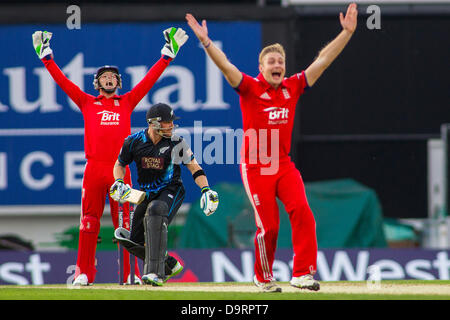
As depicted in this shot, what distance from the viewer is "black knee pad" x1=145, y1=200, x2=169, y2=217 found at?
1005cm

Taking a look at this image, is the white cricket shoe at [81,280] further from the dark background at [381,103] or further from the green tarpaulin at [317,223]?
the dark background at [381,103]

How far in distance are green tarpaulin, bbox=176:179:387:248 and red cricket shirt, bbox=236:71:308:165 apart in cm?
644

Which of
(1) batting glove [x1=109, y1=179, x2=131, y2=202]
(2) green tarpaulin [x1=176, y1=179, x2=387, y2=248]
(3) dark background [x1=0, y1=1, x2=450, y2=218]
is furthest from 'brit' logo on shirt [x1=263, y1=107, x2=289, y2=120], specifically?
(3) dark background [x1=0, y1=1, x2=450, y2=218]

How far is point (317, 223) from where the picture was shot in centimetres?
1623

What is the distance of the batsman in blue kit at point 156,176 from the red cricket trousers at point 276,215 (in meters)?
0.76

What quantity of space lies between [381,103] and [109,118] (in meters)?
9.63

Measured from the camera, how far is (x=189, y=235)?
16344 mm

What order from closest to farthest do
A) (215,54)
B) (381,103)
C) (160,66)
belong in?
1. (215,54)
2. (160,66)
3. (381,103)

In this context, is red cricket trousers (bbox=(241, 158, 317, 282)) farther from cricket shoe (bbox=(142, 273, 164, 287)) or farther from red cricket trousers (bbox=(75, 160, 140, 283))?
red cricket trousers (bbox=(75, 160, 140, 283))

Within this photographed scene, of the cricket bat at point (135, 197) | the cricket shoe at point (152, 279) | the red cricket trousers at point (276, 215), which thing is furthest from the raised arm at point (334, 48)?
the cricket shoe at point (152, 279)

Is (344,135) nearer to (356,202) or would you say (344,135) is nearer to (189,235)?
(356,202)

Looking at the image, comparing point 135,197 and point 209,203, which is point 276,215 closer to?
point 209,203

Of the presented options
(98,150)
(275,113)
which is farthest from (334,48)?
(98,150)

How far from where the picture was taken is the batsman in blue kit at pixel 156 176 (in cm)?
1017
